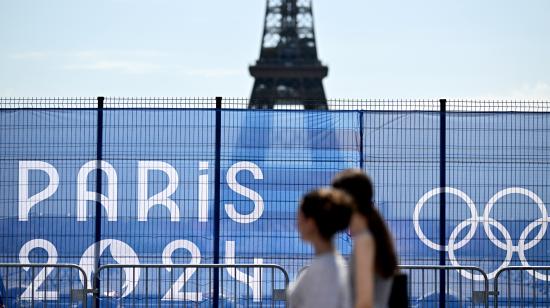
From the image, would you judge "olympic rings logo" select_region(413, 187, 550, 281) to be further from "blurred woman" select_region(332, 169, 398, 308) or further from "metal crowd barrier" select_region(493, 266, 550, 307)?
"blurred woman" select_region(332, 169, 398, 308)

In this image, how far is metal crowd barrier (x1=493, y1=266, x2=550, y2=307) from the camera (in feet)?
33.4

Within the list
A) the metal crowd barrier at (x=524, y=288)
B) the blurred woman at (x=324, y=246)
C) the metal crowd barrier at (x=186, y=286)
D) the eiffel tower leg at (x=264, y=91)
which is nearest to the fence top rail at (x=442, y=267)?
the metal crowd barrier at (x=524, y=288)

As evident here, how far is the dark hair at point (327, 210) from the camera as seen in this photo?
4398 millimetres

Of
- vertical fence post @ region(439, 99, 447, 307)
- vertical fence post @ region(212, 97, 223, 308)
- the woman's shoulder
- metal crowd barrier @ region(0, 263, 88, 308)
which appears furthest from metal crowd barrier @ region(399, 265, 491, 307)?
the woman's shoulder

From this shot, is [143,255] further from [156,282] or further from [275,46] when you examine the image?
[275,46]

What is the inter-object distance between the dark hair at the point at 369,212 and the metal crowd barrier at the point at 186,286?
5.49m

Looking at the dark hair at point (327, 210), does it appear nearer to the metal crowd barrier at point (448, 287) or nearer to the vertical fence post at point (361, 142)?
the metal crowd barrier at point (448, 287)

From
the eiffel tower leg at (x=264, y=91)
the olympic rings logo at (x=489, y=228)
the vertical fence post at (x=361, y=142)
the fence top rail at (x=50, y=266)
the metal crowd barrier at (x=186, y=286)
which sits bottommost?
the metal crowd barrier at (x=186, y=286)

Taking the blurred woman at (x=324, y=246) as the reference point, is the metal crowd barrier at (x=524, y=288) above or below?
below

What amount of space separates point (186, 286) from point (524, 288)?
127 inches

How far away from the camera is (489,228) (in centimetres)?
1052

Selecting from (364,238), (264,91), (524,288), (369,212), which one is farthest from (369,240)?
(264,91)

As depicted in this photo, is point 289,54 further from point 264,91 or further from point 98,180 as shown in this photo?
point 98,180

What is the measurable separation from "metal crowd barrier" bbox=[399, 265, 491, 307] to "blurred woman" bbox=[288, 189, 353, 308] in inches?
232
